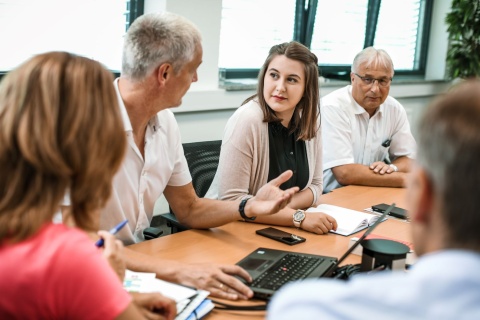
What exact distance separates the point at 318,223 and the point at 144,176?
2.18 ft

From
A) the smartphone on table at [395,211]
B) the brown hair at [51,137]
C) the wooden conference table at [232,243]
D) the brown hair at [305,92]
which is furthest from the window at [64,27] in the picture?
the brown hair at [51,137]

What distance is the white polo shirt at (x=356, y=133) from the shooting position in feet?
10.8

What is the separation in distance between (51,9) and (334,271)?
7.48 feet

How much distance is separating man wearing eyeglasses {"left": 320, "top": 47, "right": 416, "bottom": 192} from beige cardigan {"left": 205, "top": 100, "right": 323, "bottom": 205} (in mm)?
546

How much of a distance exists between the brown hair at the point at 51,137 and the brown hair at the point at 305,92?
157 centimetres

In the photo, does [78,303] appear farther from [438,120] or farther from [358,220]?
[358,220]

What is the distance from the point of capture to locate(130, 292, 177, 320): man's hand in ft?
4.74

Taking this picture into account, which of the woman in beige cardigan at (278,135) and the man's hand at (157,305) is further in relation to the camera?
the woman in beige cardigan at (278,135)

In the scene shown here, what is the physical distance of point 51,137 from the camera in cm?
105

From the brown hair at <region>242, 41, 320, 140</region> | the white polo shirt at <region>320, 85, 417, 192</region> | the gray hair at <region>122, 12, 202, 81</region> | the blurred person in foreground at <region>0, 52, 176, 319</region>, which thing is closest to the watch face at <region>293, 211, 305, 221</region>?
the brown hair at <region>242, 41, 320, 140</region>

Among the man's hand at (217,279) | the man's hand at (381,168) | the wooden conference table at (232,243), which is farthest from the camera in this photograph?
the man's hand at (381,168)

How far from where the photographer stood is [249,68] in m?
4.48

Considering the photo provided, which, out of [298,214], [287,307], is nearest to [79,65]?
[287,307]

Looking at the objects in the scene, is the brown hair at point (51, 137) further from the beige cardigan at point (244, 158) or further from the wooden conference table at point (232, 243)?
the beige cardigan at point (244, 158)
